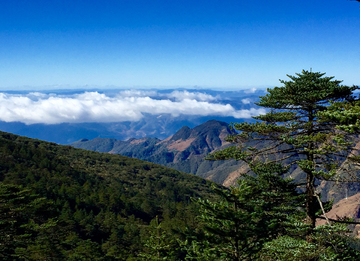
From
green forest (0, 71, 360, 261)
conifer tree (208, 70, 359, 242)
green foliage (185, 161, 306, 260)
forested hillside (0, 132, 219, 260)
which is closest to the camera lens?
green foliage (185, 161, 306, 260)

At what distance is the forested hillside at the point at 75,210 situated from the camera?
1992cm

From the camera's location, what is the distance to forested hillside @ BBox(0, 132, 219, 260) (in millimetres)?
19916

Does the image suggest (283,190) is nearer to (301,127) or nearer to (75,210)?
(301,127)

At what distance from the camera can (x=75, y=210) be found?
200 feet

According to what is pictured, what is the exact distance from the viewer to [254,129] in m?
13.4

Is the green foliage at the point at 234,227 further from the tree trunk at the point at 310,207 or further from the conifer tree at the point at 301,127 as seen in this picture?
the conifer tree at the point at 301,127

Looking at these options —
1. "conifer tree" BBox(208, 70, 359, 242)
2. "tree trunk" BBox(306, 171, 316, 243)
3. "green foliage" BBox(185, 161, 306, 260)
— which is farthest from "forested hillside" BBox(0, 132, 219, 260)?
"tree trunk" BBox(306, 171, 316, 243)

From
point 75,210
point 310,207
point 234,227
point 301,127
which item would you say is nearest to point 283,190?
point 310,207

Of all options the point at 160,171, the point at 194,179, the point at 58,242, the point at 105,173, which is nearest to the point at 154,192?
the point at 105,173

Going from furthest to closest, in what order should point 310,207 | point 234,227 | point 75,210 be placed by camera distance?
1. point 75,210
2. point 310,207
3. point 234,227

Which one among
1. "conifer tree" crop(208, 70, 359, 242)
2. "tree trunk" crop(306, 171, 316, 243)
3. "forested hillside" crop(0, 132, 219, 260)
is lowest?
"forested hillside" crop(0, 132, 219, 260)

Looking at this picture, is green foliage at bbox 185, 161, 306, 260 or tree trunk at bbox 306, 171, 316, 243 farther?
tree trunk at bbox 306, 171, 316, 243

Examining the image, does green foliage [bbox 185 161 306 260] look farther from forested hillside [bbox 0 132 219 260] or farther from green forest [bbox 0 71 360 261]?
forested hillside [bbox 0 132 219 260]

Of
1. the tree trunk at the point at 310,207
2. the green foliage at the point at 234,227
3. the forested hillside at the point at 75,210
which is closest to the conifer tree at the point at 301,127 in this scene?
the tree trunk at the point at 310,207
